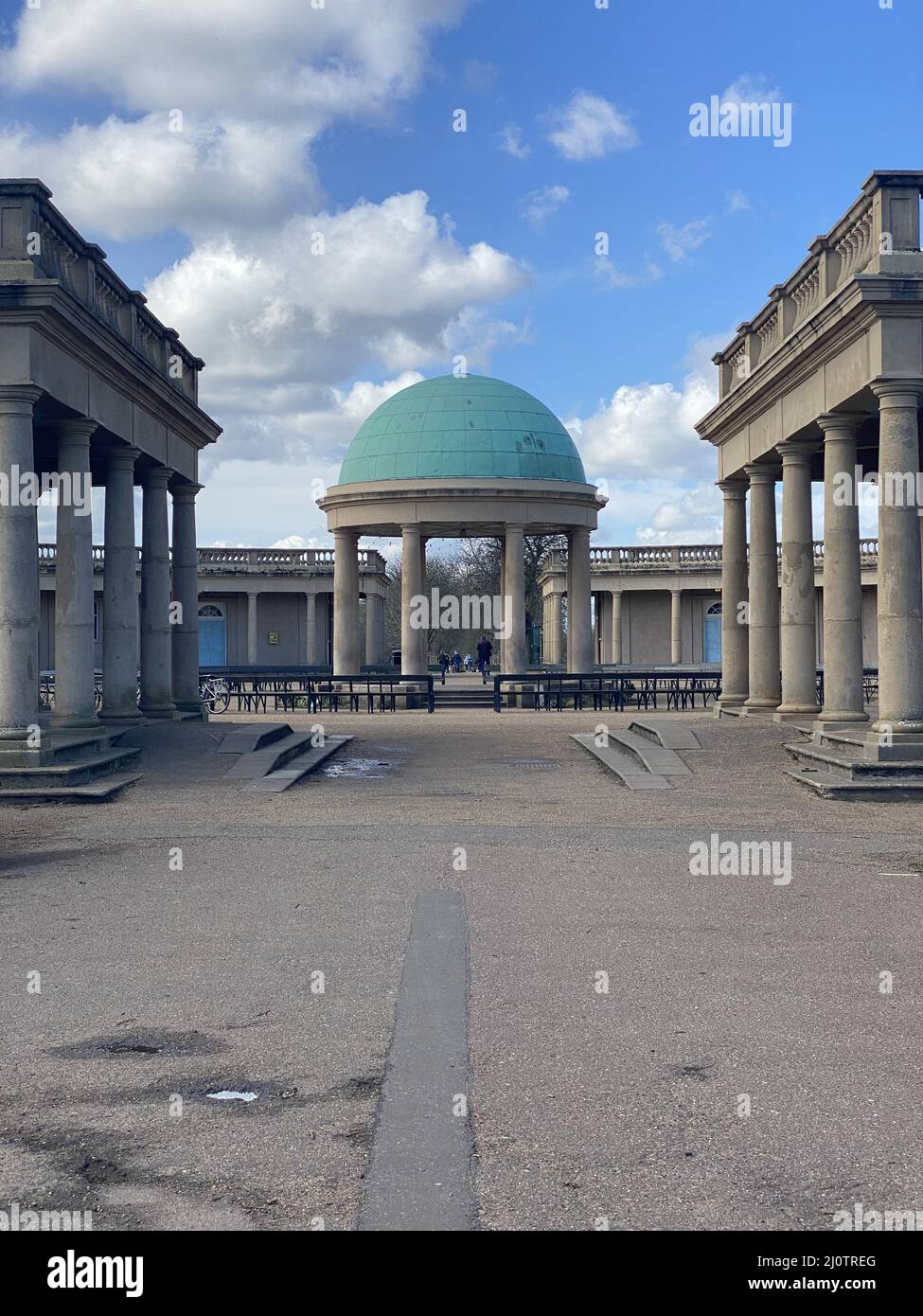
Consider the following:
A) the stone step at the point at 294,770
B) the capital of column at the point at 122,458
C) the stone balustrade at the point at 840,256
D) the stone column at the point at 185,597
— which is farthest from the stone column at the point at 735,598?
the capital of column at the point at 122,458

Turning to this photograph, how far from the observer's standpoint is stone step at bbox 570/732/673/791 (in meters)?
18.2

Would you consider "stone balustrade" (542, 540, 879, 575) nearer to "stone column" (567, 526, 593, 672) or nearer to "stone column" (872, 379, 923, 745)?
"stone column" (567, 526, 593, 672)

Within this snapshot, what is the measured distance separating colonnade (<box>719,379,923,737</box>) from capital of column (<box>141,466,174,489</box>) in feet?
36.8

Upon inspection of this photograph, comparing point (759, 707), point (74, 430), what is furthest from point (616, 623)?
point (74, 430)

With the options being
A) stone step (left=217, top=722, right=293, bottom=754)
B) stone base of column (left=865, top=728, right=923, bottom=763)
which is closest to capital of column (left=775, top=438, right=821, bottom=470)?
stone base of column (left=865, top=728, right=923, bottom=763)

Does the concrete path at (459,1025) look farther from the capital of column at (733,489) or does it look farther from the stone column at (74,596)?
the capital of column at (733,489)

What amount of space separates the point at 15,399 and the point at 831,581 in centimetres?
1169

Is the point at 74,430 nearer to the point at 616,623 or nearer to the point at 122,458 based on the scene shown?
the point at 122,458

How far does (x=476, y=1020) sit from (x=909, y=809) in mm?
10058

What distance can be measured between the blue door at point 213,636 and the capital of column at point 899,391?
2208 inches

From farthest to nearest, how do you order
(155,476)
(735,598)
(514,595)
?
(514,595)
(735,598)
(155,476)

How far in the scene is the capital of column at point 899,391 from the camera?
17.4m

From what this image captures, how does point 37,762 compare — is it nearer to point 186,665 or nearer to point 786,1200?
point 186,665

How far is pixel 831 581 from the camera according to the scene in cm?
2047
